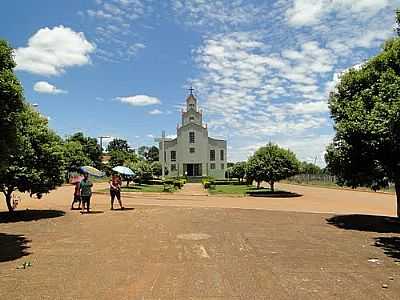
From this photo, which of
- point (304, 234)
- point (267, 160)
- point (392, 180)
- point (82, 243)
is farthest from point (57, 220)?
point (267, 160)

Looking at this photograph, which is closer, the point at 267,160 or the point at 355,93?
the point at 355,93

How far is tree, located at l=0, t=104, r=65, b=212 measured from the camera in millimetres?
15250

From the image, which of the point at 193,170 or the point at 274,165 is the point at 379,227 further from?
the point at 193,170

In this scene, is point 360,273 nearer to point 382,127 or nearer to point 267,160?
point 382,127

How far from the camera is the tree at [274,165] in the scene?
120 ft

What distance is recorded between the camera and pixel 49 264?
328 inches

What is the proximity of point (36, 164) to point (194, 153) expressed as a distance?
5821 centimetres

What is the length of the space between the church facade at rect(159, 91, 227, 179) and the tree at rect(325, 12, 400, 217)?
57364mm

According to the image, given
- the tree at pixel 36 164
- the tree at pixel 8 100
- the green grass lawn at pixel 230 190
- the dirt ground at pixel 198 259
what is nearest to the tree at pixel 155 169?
the green grass lawn at pixel 230 190

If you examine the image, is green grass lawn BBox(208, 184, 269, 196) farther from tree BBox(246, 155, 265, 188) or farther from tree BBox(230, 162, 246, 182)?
tree BBox(230, 162, 246, 182)

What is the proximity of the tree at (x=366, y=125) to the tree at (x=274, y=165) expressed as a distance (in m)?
19.8

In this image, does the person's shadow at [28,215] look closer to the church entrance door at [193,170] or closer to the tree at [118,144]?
the church entrance door at [193,170]

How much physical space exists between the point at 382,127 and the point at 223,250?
563 cm

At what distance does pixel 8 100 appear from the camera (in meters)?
9.34
